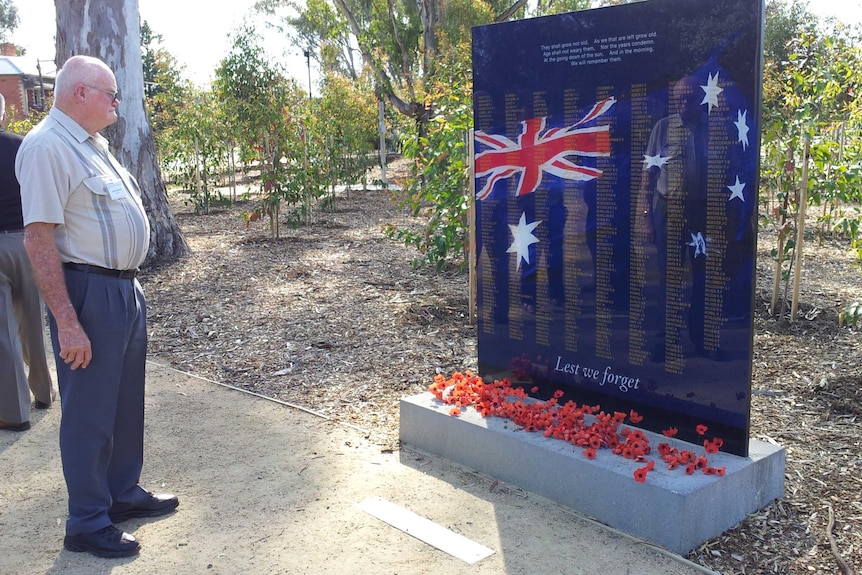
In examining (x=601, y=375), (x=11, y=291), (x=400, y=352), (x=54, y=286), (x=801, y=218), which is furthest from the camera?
(x=801, y=218)

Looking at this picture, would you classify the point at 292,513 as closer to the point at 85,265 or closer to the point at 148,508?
the point at 148,508

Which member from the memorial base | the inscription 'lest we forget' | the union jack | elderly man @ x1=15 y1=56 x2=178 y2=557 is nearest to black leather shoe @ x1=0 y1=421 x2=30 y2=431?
elderly man @ x1=15 y1=56 x2=178 y2=557

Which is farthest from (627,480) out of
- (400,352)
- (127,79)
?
(127,79)

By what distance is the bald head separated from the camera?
340cm

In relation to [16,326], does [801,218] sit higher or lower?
higher

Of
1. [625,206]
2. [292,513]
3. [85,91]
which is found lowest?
[292,513]

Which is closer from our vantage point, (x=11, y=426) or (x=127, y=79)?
(x=11, y=426)

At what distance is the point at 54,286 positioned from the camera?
3.29 meters

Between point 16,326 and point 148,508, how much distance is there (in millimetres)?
1907

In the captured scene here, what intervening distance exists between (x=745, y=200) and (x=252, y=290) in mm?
6142

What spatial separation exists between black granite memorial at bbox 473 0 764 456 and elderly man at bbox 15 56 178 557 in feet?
6.43

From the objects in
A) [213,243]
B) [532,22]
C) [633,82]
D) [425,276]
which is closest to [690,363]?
[633,82]

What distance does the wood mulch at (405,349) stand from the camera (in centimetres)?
363

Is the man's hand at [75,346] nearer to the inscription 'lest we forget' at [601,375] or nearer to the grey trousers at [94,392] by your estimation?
Answer: the grey trousers at [94,392]
